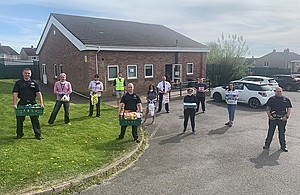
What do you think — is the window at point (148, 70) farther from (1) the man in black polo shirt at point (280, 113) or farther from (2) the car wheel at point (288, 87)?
(2) the car wheel at point (288, 87)

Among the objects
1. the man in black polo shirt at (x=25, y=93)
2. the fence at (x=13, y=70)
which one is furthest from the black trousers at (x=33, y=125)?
the fence at (x=13, y=70)

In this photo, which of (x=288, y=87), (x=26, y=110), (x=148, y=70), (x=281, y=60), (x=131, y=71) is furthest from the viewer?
(x=281, y=60)

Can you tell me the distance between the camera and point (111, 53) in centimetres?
1644

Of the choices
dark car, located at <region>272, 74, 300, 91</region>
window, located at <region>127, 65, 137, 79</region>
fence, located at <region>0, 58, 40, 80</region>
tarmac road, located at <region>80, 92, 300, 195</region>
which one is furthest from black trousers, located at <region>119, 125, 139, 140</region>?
fence, located at <region>0, 58, 40, 80</region>

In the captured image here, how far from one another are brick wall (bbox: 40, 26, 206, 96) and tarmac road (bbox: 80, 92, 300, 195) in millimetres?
8053

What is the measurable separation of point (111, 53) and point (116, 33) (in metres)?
3.39

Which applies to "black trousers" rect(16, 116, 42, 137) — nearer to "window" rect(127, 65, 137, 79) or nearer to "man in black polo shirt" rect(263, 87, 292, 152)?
"man in black polo shirt" rect(263, 87, 292, 152)

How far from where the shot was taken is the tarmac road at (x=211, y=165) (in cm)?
459

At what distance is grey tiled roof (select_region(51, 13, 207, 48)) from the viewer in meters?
16.7

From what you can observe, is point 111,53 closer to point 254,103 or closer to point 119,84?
point 119,84

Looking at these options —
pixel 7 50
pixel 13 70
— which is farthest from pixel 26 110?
pixel 7 50

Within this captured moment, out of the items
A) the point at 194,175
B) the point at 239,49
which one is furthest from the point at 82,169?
the point at 239,49

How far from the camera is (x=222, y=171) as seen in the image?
210 inches

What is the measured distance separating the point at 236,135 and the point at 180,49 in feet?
43.7
